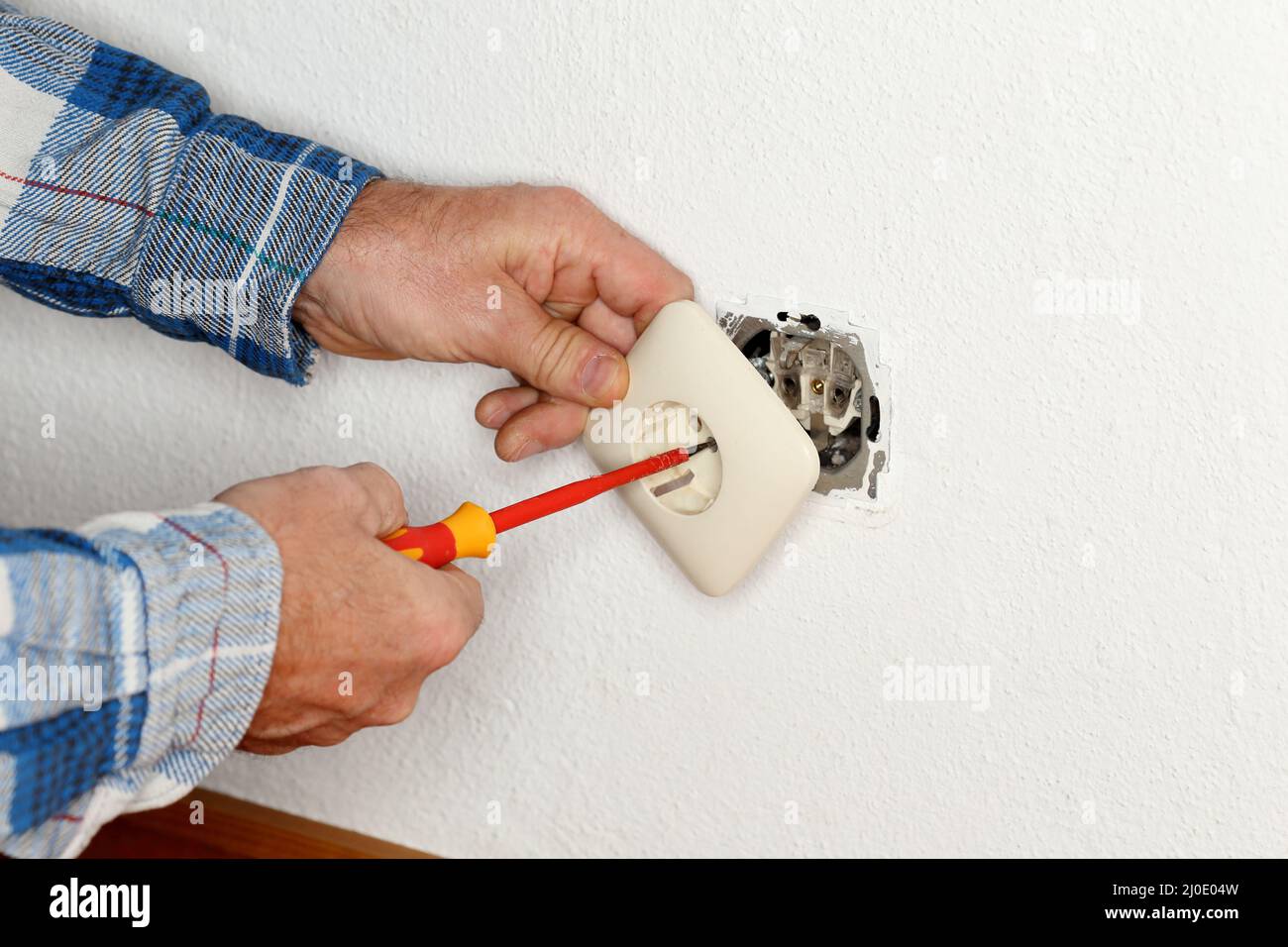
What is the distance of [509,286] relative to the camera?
61 cm

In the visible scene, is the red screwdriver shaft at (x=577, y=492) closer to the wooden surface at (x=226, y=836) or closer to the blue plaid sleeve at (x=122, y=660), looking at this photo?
the blue plaid sleeve at (x=122, y=660)

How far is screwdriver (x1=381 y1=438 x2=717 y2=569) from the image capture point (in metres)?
0.55

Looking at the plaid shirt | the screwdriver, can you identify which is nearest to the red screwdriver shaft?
the screwdriver

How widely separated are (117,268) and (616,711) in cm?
41

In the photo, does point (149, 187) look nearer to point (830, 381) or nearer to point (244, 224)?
point (244, 224)

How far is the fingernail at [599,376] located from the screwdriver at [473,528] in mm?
50

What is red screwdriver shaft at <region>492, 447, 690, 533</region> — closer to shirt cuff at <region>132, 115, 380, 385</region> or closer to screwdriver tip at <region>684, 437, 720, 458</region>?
screwdriver tip at <region>684, 437, 720, 458</region>

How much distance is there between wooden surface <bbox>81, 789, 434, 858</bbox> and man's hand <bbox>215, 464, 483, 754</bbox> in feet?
1.01

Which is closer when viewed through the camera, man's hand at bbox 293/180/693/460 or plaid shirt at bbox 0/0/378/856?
plaid shirt at bbox 0/0/378/856

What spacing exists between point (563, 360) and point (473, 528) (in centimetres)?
11

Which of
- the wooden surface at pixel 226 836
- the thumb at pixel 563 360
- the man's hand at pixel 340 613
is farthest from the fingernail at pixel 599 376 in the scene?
the wooden surface at pixel 226 836

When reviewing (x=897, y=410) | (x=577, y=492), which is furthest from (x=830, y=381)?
(x=577, y=492)

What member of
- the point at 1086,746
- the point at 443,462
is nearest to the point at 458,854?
the point at 443,462

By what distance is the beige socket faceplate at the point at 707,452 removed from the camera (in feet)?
1.84
